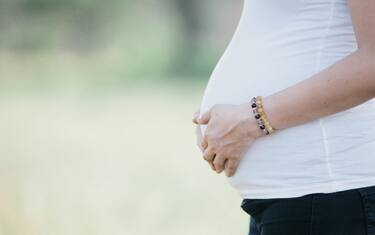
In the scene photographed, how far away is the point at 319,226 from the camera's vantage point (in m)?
1.20

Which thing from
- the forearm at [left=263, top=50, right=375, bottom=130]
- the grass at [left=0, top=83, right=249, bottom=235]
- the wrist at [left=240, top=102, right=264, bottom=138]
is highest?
the forearm at [left=263, top=50, right=375, bottom=130]

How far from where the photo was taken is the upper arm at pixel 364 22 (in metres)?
1.12

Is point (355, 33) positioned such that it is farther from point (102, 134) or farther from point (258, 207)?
point (102, 134)

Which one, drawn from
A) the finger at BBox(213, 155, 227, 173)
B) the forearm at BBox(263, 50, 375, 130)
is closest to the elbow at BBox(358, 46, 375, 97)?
the forearm at BBox(263, 50, 375, 130)

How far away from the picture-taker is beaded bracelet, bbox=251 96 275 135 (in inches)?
47.8

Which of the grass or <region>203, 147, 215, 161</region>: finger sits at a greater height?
<region>203, 147, 215, 161</region>: finger

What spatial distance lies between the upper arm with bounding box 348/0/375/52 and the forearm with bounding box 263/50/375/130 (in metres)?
0.01

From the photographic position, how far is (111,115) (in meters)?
3.44

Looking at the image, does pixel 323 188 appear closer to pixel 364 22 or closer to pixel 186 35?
pixel 364 22

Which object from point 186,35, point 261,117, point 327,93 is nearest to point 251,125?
point 261,117

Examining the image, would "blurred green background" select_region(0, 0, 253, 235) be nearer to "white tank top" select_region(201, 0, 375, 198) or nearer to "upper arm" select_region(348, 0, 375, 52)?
"white tank top" select_region(201, 0, 375, 198)

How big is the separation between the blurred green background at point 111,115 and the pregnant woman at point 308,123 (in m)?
2.02

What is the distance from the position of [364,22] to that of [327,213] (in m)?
0.27

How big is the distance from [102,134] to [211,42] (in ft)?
1.89
